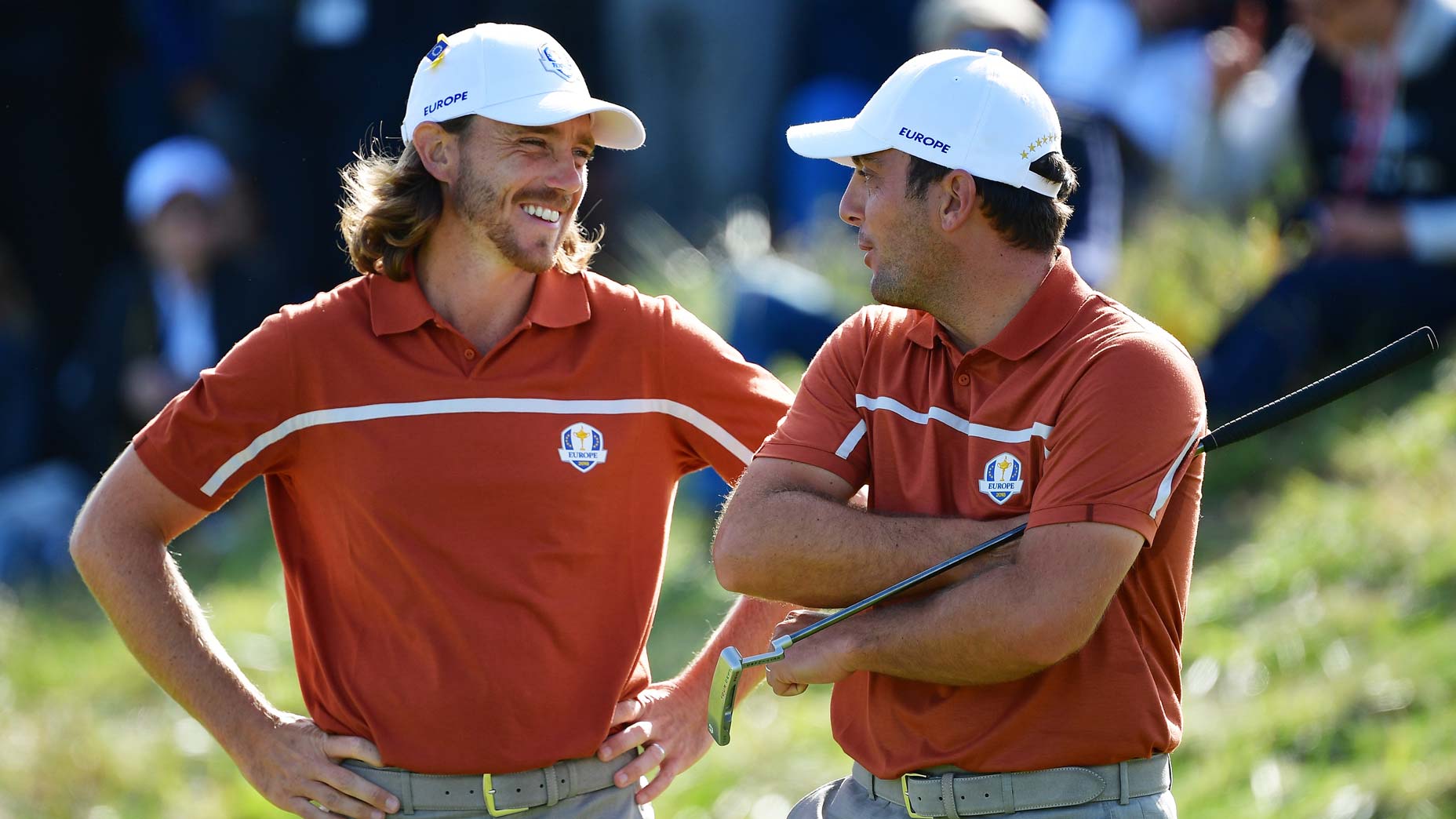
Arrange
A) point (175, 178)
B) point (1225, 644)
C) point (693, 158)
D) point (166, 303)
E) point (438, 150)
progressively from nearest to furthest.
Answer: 1. point (438, 150)
2. point (1225, 644)
3. point (175, 178)
4. point (166, 303)
5. point (693, 158)

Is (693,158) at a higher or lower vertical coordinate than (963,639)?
lower

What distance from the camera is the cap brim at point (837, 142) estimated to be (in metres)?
3.59

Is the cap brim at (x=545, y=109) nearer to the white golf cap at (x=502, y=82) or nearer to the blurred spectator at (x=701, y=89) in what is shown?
the white golf cap at (x=502, y=82)

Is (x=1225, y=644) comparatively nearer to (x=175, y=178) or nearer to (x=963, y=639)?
(x=963, y=639)

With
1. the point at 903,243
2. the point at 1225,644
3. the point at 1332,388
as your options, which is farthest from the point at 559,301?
the point at 1225,644

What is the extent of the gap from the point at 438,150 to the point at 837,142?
1071 mm

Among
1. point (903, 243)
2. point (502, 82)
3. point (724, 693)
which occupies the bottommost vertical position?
point (724, 693)

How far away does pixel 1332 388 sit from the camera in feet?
11.3

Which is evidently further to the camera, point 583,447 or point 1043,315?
point 583,447

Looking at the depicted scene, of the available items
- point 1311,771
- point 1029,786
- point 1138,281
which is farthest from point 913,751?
point 1138,281

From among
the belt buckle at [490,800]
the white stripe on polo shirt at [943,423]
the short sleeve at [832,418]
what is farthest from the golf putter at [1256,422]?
the belt buckle at [490,800]

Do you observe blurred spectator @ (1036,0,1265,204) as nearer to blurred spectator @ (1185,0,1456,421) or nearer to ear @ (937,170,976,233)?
blurred spectator @ (1185,0,1456,421)

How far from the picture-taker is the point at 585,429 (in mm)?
3967

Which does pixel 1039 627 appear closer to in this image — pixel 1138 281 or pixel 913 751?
pixel 913 751
